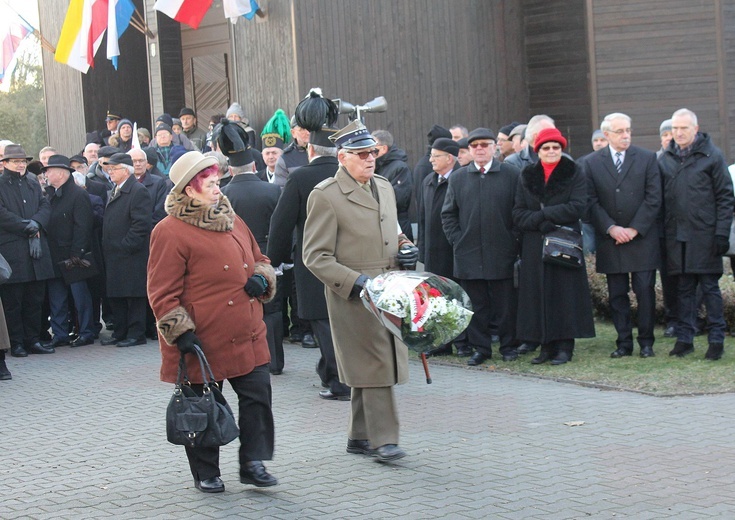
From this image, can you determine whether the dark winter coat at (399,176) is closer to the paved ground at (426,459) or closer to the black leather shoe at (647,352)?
the paved ground at (426,459)

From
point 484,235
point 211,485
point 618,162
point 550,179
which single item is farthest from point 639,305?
point 211,485

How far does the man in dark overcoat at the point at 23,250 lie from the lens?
1208cm

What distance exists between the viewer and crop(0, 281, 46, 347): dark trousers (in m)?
12.2

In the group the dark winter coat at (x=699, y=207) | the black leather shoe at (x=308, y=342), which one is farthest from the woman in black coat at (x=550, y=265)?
the black leather shoe at (x=308, y=342)

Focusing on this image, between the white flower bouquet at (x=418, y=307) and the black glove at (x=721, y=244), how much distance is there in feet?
12.6

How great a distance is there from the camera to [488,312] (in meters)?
10.6

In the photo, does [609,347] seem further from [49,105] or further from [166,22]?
[49,105]

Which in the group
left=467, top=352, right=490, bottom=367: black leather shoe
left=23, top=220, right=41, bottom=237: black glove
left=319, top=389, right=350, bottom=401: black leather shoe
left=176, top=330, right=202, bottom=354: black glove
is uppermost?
left=23, top=220, right=41, bottom=237: black glove

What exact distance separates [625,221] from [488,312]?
1528 millimetres

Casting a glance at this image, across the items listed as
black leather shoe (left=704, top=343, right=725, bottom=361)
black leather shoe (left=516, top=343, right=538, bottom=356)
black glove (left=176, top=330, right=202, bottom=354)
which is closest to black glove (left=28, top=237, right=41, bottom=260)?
black leather shoe (left=516, top=343, right=538, bottom=356)

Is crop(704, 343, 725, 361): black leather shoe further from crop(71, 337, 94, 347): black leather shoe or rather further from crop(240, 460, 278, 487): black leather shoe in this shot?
crop(71, 337, 94, 347): black leather shoe

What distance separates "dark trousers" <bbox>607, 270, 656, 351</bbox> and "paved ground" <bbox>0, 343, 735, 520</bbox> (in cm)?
123

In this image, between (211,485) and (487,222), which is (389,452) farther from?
(487,222)

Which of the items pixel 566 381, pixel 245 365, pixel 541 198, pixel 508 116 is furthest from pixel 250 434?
pixel 508 116
